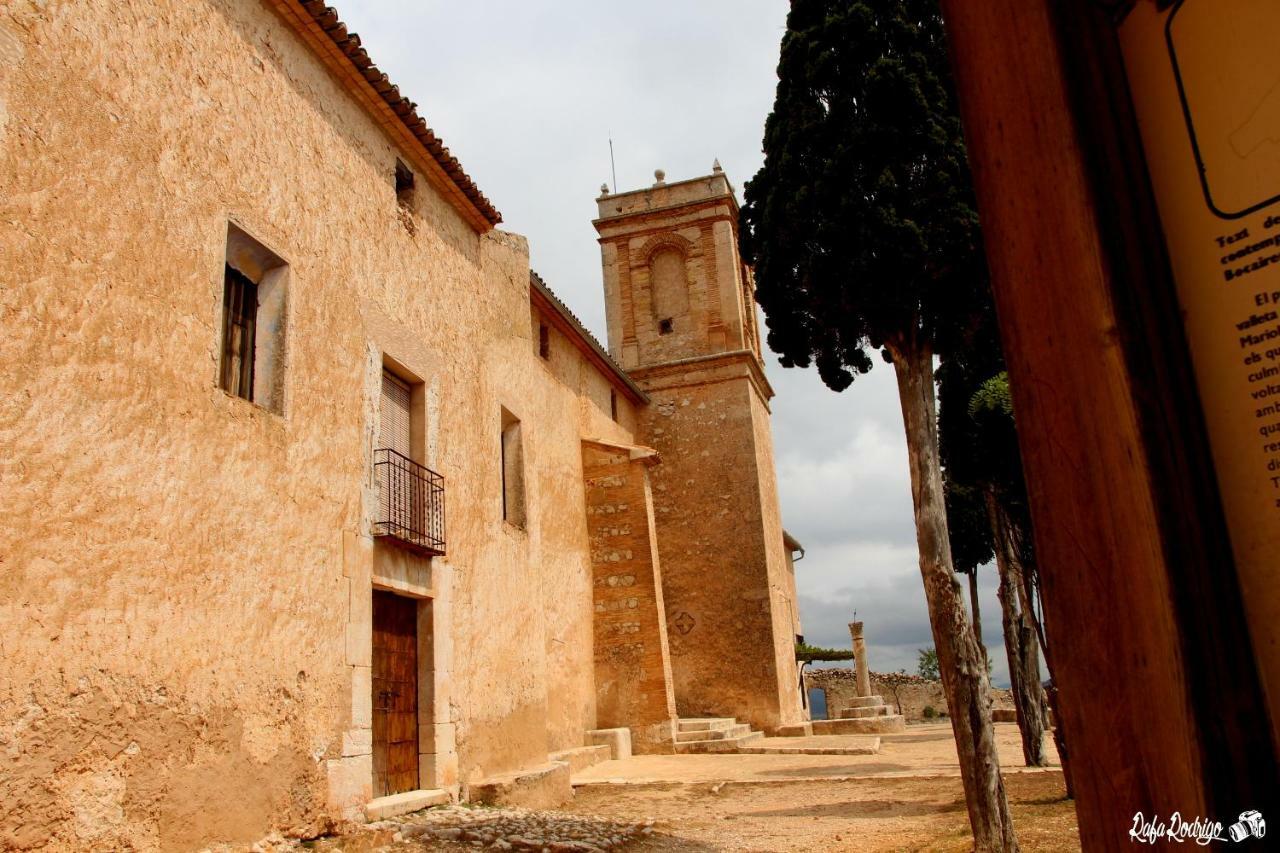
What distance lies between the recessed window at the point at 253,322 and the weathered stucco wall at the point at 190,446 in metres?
0.10

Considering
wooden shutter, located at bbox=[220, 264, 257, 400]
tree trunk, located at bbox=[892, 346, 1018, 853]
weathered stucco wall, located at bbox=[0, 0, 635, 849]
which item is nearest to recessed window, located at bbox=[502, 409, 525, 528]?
weathered stucco wall, located at bbox=[0, 0, 635, 849]

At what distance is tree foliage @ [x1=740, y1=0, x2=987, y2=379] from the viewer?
24.5ft

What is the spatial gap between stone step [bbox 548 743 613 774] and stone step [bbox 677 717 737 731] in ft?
6.88

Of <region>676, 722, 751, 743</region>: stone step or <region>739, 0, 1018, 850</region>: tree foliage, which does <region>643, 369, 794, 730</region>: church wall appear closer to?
<region>676, 722, 751, 743</region>: stone step

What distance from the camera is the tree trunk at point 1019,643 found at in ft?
35.4

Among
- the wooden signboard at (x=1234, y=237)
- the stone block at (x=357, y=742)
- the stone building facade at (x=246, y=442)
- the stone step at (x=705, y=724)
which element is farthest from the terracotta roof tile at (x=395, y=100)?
the stone step at (x=705, y=724)

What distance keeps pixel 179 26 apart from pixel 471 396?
4711 mm

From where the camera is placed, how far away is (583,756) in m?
12.9

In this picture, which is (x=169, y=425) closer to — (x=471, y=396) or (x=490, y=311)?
(x=471, y=396)

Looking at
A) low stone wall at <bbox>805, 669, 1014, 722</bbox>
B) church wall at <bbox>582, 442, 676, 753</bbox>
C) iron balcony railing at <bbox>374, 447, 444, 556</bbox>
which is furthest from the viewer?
low stone wall at <bbox>805, 669, 1014, 722</bbox>

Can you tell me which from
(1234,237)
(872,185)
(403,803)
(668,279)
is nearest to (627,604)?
(403,803)

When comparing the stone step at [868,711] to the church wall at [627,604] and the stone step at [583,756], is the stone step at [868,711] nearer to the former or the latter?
the church wall at [627,604]

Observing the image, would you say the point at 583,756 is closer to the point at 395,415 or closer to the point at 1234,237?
the point at 395,415

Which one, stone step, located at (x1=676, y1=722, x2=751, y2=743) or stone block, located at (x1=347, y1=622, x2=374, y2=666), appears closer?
stone block, located at (x1=347, y1=622, x2=374, y2=666)
